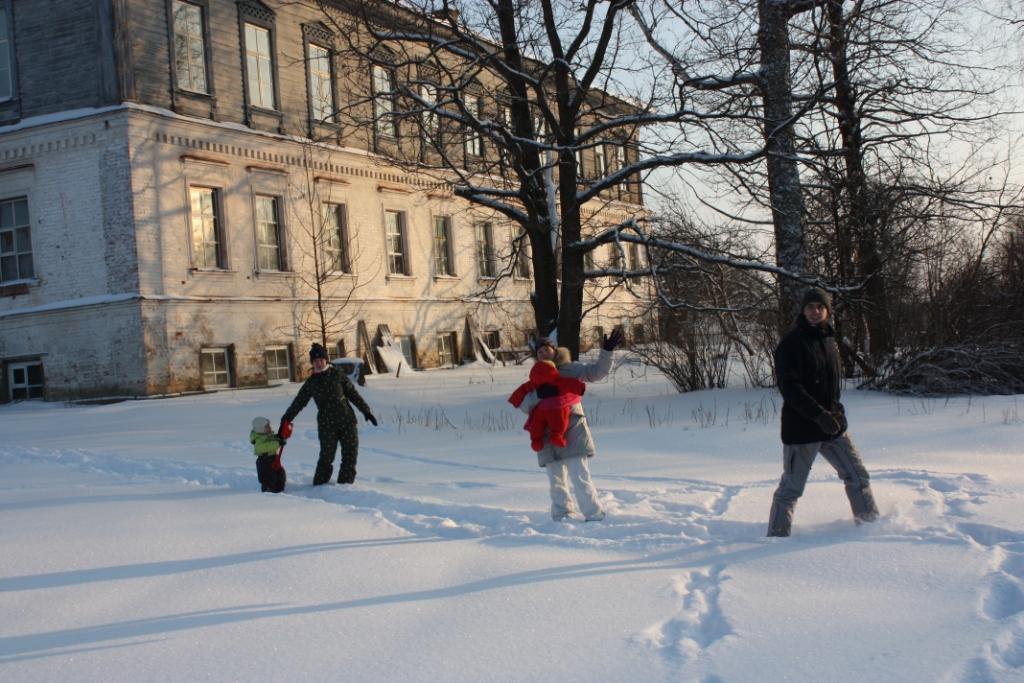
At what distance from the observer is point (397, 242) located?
88.7 feet

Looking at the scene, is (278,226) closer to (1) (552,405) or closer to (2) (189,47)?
(2) (189,47)

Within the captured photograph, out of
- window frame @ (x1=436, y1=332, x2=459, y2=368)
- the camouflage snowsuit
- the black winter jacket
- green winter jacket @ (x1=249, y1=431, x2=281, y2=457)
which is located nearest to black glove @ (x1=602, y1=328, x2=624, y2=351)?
the black winter jacket

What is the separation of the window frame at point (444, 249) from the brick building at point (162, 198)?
183 inches

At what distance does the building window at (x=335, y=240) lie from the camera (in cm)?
2420

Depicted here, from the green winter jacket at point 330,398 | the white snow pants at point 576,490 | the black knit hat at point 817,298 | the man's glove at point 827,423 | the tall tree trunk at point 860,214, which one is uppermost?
the tall tree trunk at point 860,214

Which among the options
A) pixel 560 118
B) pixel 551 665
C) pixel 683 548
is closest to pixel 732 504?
pixel 683 548

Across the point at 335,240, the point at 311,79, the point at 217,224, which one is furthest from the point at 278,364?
the point at 311,79

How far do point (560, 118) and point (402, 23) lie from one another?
10.8ft

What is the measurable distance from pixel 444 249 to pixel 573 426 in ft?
73.1

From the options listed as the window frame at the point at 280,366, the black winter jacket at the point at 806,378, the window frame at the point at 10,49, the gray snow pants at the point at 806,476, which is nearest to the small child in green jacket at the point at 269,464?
the gray snow pants at the point at 806,476

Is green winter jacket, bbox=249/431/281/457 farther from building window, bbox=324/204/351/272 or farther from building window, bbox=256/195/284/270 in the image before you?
building window, bbox=324/204/351/272

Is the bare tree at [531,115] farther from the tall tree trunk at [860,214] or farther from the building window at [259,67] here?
the building window at [259,67]

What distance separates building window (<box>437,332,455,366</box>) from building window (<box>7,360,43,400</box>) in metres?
11.3

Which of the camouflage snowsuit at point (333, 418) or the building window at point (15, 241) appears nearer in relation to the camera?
the camouflage snowsuit at point (333, 418)
